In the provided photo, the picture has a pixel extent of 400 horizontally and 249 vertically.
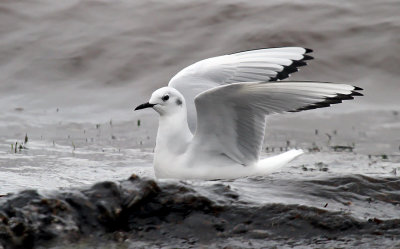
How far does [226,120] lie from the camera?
6.28 m

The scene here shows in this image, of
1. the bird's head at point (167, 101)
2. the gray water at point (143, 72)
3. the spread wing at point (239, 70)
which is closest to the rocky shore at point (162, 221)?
the bird's head at point (167, 101)

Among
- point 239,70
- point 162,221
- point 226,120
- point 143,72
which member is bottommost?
point 162,221

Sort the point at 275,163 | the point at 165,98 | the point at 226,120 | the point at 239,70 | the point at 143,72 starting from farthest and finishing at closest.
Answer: the point at 143,72 → the point at 239,70 → the point at 165,98 → the point at 275,163 → the point at 226,120

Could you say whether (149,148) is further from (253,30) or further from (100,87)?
(253,30)

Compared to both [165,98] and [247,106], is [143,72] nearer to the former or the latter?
[165,98]

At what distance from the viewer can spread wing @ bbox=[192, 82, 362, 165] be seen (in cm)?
600

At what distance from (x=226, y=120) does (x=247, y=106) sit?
22 cm

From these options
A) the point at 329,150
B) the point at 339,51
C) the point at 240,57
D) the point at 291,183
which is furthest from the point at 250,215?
the point at 339,51

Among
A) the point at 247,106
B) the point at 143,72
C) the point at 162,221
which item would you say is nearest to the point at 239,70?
the point at 247,106

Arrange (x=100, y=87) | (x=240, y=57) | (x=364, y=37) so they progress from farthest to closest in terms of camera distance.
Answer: (x=364, y=37)
(x=100, y=87)
(x=240, y=57)

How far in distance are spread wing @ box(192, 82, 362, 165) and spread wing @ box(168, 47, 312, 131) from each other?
0.72 meters

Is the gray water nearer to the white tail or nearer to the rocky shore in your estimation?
the white tail

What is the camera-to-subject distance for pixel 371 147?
9.37m

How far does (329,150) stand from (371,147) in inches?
23.6
